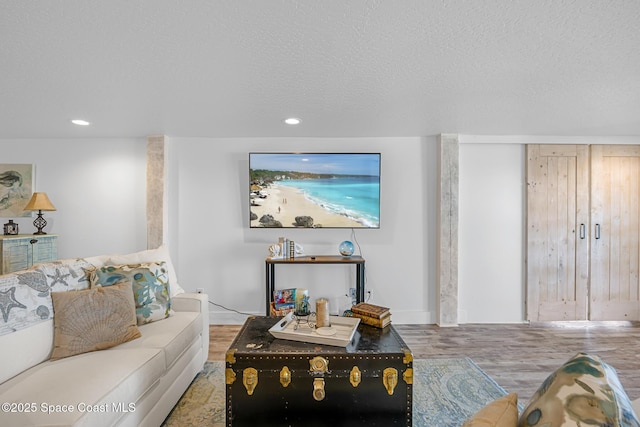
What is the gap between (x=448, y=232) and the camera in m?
3.63

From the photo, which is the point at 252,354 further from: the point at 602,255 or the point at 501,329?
the point at 602,255

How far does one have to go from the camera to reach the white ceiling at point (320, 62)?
144 centimetres

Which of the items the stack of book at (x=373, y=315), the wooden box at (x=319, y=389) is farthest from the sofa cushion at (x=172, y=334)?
the stack of book at (x=373, y=315)

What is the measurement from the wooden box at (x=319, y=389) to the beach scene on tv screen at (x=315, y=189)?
7.02 ft

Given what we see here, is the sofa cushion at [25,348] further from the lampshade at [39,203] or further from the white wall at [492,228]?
the white wall at [492,228]

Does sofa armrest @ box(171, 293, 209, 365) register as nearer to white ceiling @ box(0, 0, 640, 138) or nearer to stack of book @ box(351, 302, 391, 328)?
stack of book @ box(351, 302, 391, 328)

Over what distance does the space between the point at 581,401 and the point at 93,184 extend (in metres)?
4.64

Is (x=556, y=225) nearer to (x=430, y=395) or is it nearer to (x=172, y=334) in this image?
(x=430, y=395)

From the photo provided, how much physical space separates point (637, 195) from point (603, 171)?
51cm

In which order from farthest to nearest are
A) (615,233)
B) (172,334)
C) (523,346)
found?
(615,233), (523,346), (172,334)

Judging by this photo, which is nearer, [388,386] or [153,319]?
[388,386]

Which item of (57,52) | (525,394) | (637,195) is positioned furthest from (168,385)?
(637,195)

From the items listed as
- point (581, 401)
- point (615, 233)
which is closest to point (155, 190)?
point (581, 401)

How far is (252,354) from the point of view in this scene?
1.65 meters
